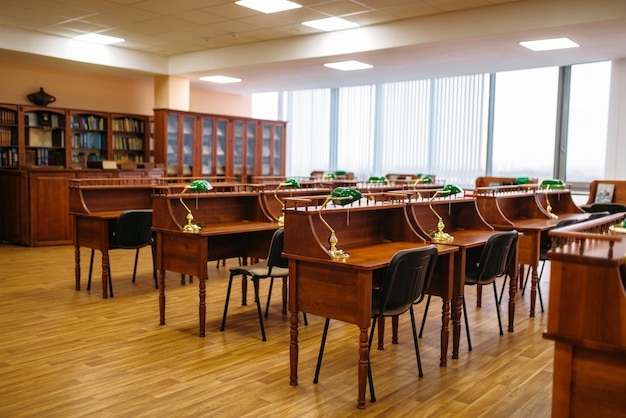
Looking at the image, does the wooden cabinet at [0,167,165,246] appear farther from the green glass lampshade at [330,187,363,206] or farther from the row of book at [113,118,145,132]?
the green glass lampshade at [330,187,363,206]

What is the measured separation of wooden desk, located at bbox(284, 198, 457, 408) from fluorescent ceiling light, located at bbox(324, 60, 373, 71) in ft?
18.3

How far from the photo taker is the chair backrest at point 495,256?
14.2ft

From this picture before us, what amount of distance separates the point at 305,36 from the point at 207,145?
358cm

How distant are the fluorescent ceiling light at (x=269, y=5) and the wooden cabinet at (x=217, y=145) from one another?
395 centimetres

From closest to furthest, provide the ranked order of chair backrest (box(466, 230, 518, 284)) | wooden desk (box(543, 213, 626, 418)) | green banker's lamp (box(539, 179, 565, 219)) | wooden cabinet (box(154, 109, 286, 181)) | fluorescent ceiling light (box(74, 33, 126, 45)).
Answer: wooden desk (box(543, 213, 626, 418)) < chair backrest (box(466, 230, 518, 284)) < green banker's lamp (box(539, 179, 565, 219)) < fluorescent ceiling light (box(74, 33, 126, 45)) < wooden cabinet (box(154, 109, 286, 181))

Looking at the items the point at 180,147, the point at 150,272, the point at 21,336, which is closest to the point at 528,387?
the point at 21,336

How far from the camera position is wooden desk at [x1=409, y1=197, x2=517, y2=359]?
4.23 m

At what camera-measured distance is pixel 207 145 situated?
38.2ft

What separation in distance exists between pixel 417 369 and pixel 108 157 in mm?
8439

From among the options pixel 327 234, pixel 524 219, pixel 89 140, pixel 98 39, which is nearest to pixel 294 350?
pixel 327 234

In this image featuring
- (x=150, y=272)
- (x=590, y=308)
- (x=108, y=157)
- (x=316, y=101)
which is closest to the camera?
(x=590, y=308)

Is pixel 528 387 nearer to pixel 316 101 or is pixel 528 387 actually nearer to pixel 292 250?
pixel 292 250

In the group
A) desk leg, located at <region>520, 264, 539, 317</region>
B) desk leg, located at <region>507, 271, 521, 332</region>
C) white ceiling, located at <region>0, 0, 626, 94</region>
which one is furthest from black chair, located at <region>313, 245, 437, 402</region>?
white ceiling, located at <region>0, 0, 626, 94</region>

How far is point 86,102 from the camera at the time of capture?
11055 millimetres
